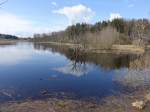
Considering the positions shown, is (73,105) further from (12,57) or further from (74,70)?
(12,57)

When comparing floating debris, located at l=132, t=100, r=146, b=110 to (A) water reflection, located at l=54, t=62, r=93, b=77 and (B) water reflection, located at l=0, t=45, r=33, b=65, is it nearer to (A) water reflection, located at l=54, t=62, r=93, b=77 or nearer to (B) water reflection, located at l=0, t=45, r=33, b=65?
(A) water reflection, located at l=54, t=62, r=93, b=77

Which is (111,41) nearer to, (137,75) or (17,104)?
(137,75)

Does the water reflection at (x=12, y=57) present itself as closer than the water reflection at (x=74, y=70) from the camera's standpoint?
No

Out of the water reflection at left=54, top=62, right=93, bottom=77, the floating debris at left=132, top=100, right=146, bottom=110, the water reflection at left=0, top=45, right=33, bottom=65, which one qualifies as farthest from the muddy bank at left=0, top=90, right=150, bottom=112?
the water reflection at left=0, top=45, right=33, bottom=65

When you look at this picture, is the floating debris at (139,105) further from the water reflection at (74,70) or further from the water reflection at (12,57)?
the water reflection at (12,57)

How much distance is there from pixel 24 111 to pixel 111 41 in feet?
165

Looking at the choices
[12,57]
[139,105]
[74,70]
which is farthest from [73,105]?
[12,57]

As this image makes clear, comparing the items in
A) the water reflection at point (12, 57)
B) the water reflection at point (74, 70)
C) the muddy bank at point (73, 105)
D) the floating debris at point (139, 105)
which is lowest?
the muddy bank at point (73, 105)

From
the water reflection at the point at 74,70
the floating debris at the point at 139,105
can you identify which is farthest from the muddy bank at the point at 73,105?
the water reflection at the point at 74,70

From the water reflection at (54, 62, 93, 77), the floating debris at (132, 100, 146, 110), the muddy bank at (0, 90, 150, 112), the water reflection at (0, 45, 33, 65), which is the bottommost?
the muddy bank at (0, 90, 150, 112)

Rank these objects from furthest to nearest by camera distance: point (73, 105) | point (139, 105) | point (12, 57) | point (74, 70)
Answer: point (12, 57) < point (74, 70) < point (73, 105) < point (139, 105)

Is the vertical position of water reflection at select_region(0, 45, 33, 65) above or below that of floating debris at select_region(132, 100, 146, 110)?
above

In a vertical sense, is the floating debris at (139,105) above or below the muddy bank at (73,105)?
above

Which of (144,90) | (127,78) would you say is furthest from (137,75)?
(144,90)
